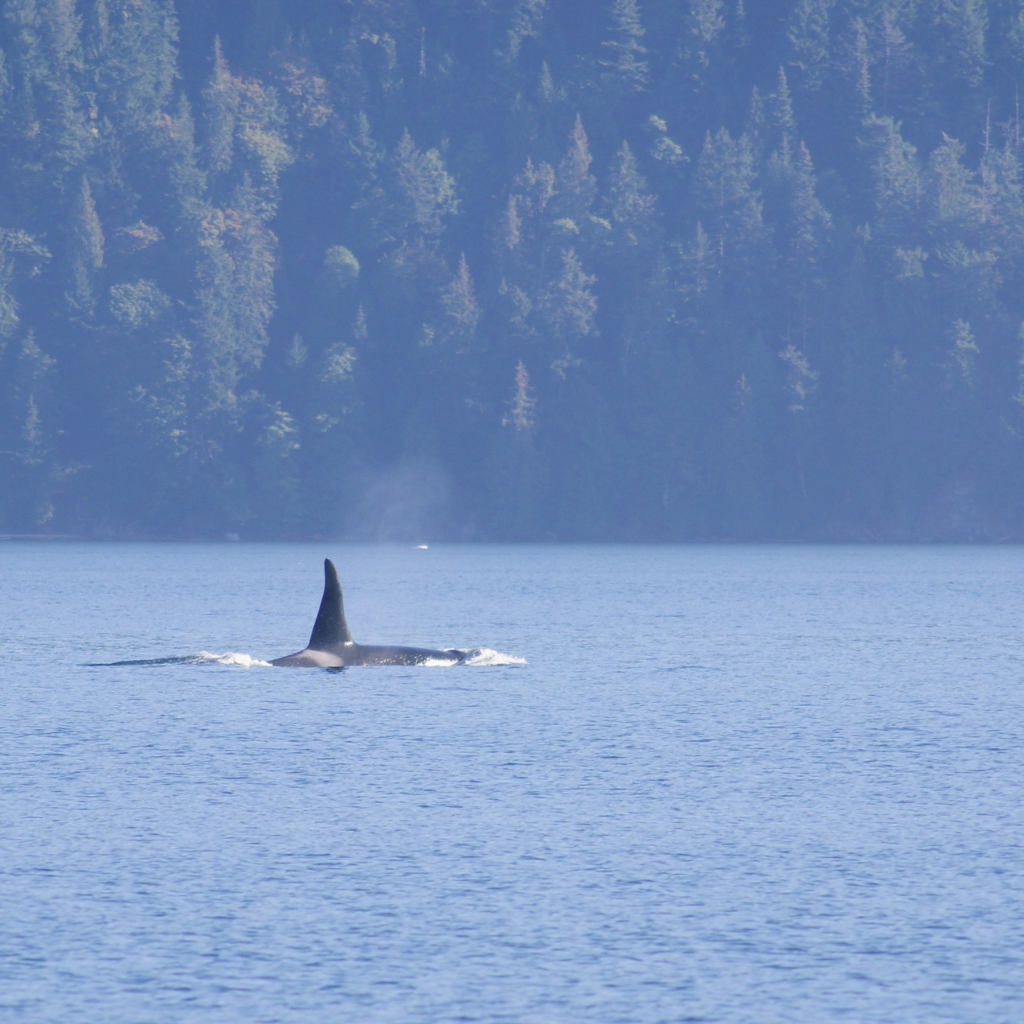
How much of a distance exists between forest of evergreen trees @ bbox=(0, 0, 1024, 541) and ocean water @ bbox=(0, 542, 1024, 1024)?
3966 inches

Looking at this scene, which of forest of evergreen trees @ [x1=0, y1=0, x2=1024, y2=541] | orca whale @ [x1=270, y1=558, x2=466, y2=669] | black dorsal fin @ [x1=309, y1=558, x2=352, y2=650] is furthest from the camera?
forest of evergreen trees @ [x1=0, y1=0, x2=1024, y2=541]

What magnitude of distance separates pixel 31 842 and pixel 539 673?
77.5ft

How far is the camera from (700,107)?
17925 cm

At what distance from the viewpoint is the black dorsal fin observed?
144ft

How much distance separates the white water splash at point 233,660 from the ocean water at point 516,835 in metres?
0.21

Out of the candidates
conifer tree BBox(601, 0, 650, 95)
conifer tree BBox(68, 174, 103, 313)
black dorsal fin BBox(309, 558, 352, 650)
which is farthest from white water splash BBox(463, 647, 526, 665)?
conifer tree BBox(601, 0, 650, 95)

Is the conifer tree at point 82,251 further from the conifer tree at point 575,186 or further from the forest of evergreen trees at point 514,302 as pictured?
the conifer tree at point 575,186

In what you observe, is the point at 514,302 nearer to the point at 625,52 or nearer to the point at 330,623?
the point at 625,52

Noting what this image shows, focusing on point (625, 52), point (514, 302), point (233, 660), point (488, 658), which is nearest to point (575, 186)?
point (514, 302)

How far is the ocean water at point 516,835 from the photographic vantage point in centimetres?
1805

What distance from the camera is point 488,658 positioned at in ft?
162

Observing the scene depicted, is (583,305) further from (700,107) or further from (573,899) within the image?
(573,899)

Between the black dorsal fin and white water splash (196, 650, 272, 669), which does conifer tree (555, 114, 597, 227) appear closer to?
white water splash (196, 650, 272, 669)

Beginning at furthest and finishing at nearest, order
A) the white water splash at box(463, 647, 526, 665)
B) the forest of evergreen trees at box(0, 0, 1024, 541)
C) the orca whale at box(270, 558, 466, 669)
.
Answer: the forest of evergreen trees at box(0, 0, 1024, 541)
the white water splash at box(463, 647, 526, 665)
the orca whale at box(270, 558, 466, 669)
